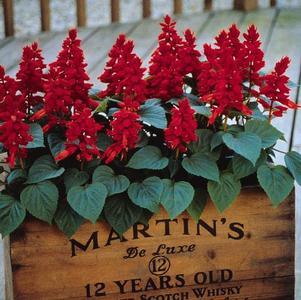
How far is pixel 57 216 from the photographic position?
1.59m

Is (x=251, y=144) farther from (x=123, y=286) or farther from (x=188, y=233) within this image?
(x=123, y=286)

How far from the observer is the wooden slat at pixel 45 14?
4469 millimetres

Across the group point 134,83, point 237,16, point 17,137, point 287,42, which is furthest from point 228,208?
point 237,16

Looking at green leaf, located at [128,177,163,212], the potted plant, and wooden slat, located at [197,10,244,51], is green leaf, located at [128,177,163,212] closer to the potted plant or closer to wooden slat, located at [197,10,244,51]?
the potted plant

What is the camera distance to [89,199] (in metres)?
1.54

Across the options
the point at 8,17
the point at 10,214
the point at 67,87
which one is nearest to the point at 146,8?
the point at 8,17

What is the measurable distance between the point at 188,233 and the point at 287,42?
2716 mm

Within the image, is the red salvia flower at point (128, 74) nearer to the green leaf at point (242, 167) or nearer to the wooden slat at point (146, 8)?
the green leaf at point (242, 167)

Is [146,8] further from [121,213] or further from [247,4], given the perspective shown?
[121,213]

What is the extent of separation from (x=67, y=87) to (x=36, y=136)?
0.41ft

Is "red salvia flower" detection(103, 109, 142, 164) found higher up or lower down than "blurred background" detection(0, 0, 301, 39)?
higher up

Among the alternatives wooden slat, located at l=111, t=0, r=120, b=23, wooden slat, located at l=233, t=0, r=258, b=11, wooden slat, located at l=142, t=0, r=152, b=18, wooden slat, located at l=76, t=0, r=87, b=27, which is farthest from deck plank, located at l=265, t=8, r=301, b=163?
wooden slat, located at l=76, t=0, r=87, b=27

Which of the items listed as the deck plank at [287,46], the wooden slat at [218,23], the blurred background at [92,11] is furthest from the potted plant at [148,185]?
the blurred background at [92,11]

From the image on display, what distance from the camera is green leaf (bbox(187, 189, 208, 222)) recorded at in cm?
163
